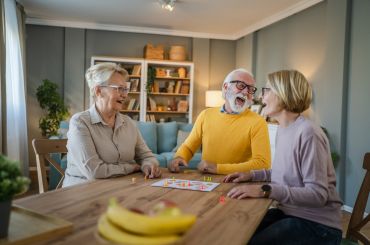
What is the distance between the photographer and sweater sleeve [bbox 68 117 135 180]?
1729mm

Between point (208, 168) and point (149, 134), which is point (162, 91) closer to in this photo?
point (149, 134)

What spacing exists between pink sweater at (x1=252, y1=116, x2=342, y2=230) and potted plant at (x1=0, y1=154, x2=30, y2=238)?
3.10 feet

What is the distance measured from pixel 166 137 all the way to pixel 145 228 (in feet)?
15.4

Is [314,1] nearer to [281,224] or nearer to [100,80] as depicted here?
[100,80]

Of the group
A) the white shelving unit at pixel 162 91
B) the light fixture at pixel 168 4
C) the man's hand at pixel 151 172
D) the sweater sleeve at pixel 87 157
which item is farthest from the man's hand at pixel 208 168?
the white shelving unit at pixel 162 91

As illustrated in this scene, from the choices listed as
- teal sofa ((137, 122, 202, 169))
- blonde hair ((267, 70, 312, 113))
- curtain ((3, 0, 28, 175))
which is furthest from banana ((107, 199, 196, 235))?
teal sofa ((137, 122, 202, 169))

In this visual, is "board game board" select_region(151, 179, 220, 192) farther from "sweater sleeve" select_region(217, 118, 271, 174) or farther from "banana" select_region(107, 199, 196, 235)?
"banana" select_region(107, 199, 196, 235)

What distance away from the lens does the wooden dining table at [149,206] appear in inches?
36.6

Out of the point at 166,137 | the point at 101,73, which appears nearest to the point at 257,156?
the point at 101,73

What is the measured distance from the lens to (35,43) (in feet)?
20.6

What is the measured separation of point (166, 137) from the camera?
5273 mm

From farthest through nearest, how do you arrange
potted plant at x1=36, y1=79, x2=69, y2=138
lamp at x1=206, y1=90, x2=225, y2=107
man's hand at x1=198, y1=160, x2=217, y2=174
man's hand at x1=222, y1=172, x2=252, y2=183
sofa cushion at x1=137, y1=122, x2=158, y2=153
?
lamp at x1=206, y1=90, x2=225, y2=107 < potted plant at x1=36, y1=79, x2=69, y2=138 < sofa cushion at x1=137, y1=122, x2=158, y2=153 < man's hand at x1=198, y1=160, x2=217, y2=174 < man's hand at x1=222, y1=172, x2=252, y2=183

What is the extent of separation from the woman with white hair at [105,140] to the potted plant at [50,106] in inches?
163

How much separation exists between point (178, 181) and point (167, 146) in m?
3.61
